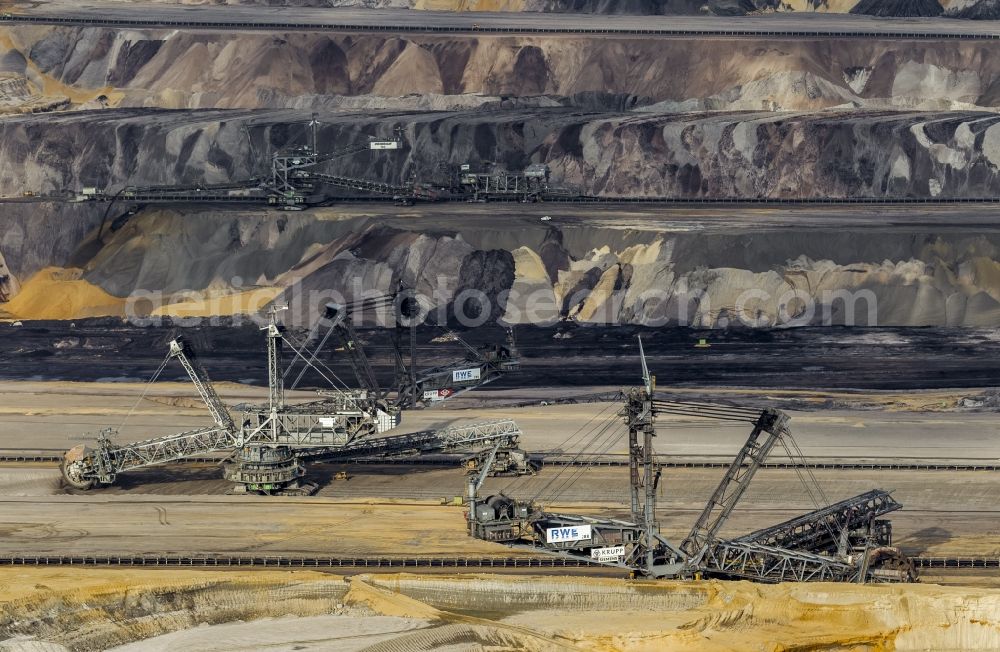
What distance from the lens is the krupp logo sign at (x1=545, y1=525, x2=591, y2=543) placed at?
8219 cm

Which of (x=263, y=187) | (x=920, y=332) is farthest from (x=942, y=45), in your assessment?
(x=263, y=187)

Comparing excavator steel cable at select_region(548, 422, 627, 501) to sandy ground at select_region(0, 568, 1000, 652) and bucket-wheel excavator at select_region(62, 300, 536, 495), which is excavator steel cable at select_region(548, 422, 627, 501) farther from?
sandy ground at select_region(0, 568, 1000, 652)

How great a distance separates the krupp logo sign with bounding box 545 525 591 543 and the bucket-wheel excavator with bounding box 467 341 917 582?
4cm

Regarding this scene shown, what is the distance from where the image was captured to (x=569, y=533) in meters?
82.3

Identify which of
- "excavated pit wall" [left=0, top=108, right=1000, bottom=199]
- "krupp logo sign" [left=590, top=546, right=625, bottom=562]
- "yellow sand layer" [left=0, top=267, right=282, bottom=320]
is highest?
"excavated pit wall" [left=0, top=108, right=1000, bottom=199]

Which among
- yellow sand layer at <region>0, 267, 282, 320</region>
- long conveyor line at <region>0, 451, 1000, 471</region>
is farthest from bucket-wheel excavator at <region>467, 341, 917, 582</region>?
yellow sand layer at <region>0, 267, 282, 320</region>

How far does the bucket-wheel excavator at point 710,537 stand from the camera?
8131 centimetres

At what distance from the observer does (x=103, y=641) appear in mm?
74938

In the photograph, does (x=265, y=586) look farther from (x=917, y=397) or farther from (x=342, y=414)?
(x=917, y=397)

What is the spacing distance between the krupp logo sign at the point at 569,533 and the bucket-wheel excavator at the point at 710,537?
43 mm

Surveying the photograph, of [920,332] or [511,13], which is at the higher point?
[511,13]

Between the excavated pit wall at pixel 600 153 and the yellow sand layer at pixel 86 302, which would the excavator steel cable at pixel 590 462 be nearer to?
the yellow sand layer at pixel 86 302

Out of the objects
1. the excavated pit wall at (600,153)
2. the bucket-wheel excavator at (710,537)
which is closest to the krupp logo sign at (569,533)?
the bucket-wheel excavator at (710,537)

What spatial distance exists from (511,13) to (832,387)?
8612 centimetres
